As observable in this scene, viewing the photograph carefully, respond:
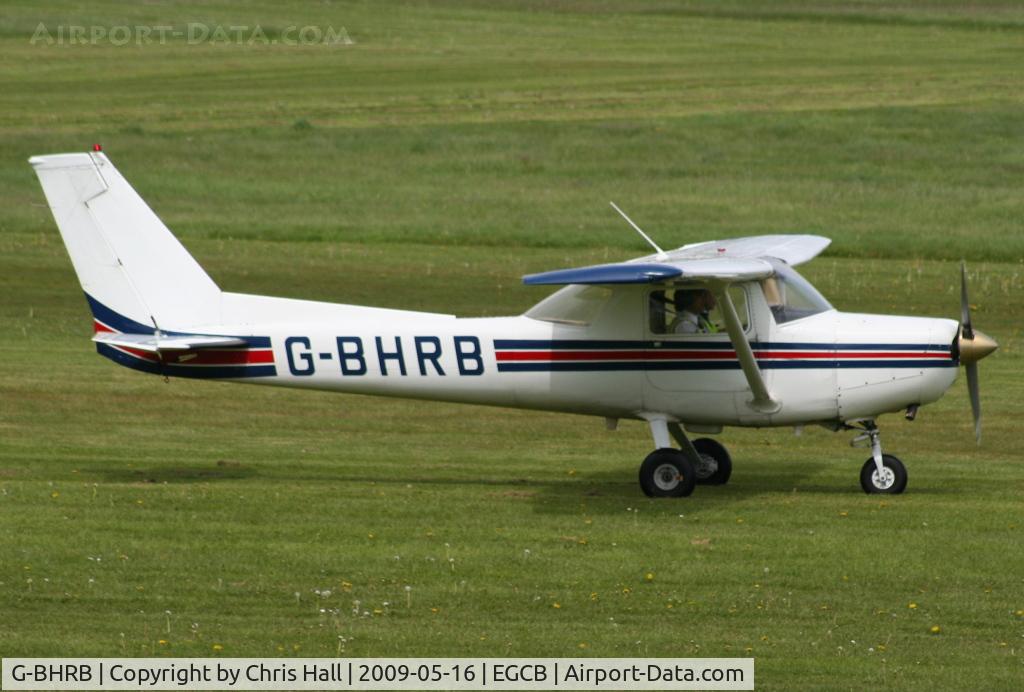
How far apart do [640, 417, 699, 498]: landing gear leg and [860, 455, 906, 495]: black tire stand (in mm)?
1612

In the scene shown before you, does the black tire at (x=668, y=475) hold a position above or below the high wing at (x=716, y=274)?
below

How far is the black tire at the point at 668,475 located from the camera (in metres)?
15.3

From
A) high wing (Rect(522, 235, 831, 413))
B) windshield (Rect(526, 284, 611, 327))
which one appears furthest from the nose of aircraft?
windshield (Rect(526, 284, 611, 327))

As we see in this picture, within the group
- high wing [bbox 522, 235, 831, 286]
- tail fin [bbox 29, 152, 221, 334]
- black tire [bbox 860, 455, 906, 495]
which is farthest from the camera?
tail fin [bbox 29, 152, 221, 334]

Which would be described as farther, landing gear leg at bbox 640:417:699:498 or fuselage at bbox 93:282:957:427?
landing gear leg at bbox 640:417:699:498

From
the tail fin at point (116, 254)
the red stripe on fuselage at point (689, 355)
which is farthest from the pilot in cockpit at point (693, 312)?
the tail fin at point (116, 254)

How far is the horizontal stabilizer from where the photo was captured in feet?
51.2

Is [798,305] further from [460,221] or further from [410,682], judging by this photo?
[460,221]

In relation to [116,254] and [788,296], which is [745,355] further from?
[116,254]

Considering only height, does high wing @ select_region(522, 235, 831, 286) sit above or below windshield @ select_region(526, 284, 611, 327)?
above

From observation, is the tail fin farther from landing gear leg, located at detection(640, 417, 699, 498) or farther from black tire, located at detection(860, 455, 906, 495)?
black tire, located at detection(860, 455, 906, 495)

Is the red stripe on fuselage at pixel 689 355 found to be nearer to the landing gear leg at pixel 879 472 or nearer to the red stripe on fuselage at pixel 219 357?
the landing gear leg at pixel 879 472

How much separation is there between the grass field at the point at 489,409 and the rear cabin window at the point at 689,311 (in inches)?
61.8

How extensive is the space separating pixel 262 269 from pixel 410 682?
1998 centimetres
